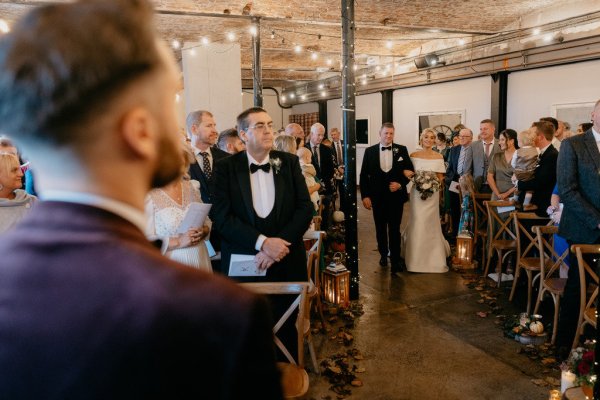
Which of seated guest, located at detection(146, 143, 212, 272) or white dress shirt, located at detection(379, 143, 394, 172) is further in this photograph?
white dress shirt, located at detection(379, 143, 394, 172)

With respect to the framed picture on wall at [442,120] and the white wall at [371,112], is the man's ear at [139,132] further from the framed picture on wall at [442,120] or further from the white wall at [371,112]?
the white wall at [371,112]

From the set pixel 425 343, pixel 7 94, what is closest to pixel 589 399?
pixel 425 343

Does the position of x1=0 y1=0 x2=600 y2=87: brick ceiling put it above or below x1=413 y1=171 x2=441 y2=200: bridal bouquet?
above

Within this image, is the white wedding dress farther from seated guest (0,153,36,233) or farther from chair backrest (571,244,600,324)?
seated guest (0,153,36,233)

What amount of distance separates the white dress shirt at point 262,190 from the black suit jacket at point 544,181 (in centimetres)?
320

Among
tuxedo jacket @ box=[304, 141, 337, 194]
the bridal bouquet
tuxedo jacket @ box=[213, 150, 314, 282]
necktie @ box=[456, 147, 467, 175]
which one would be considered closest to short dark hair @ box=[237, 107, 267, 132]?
tuxedo jacket @ box=[213, 150, 314, 282]

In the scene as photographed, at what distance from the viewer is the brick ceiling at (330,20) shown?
25.0ft

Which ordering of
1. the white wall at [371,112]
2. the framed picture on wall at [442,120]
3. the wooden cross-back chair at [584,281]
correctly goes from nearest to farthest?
the wooden cross-back chair at [584,281], the framed picture on wall at [442,120], the white wall at [371,112]

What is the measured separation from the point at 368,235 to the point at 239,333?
25.7 feet

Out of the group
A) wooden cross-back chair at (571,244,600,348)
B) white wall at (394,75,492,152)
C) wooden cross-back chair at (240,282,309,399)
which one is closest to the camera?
wooden cross-back chair at (240,282,309,399)

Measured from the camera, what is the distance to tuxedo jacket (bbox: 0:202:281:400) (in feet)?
1.82

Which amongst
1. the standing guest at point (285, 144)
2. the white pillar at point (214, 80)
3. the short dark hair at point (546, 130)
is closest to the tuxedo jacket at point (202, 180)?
the standing guest at point (285, 144)

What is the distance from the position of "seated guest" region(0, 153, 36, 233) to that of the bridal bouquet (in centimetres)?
415

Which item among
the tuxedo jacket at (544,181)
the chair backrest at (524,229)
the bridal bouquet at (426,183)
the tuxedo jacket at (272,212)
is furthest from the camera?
the bridal bouquet at (426,183)
